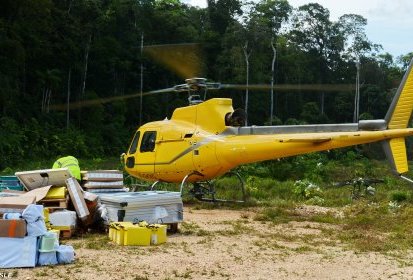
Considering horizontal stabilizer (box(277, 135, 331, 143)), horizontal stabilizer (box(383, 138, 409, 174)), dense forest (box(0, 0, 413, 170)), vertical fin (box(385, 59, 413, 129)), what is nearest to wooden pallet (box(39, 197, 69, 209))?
horizontal stabilizer (box(277, 135, 331, 143))

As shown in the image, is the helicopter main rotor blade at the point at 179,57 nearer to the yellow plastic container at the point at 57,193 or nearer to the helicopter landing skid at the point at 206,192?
the helicopter landing skid at the point at 206,192

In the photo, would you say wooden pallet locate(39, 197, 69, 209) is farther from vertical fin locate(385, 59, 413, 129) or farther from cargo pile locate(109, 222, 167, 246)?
vertical fin locate(385, 59, 413, 129)

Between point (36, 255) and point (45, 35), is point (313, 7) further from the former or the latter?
point (36, 255)

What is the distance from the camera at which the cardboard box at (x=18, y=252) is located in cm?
614

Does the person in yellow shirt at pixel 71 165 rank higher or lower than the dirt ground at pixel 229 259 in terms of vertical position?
higher

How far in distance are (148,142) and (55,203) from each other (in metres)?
5.37

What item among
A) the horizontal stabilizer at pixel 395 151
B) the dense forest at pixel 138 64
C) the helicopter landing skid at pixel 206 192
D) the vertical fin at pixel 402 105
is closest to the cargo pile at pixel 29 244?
the horizontal stabilizer at pixel 395 151

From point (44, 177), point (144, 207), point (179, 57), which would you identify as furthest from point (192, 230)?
point (179, 57)

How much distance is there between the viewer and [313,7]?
54.6m

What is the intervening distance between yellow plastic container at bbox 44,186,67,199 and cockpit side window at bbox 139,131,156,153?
5.08 meters

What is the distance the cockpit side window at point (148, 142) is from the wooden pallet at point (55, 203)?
5259 millimetres

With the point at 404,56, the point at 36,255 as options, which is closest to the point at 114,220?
the point at 36,255

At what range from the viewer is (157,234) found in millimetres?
7824

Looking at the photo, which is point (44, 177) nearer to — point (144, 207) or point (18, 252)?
point (144, 207)
